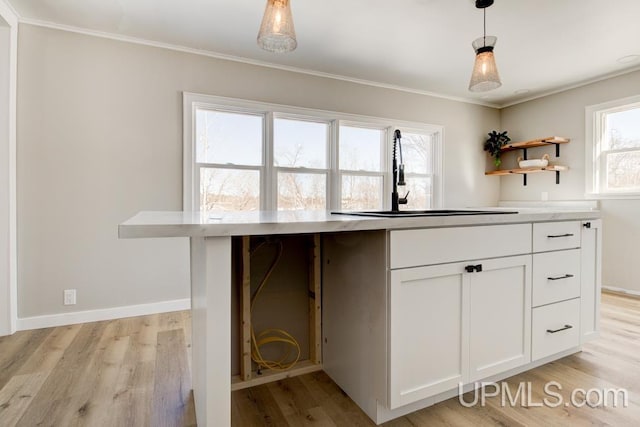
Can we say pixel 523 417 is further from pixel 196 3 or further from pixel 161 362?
pixel 196 3

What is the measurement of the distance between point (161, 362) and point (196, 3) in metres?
2.48

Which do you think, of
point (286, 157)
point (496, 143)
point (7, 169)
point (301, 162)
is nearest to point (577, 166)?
point (496, 143)

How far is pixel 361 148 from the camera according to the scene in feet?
13.5

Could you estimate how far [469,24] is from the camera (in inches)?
111

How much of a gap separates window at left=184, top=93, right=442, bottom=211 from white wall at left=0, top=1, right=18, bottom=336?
48.2 inches

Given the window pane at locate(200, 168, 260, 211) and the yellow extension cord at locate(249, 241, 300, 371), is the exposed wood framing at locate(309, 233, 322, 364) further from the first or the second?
the window pane at locate(200, 168, 260, 211)

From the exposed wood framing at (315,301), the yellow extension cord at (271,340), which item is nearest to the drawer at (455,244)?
the exposed wood framing at (315,301)

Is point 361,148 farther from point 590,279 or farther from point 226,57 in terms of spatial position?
point 590,279

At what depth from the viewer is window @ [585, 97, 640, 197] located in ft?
12.1

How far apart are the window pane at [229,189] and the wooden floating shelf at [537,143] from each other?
138 inches

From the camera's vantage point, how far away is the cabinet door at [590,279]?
6.66ft

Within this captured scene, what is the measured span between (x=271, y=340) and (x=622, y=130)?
174 inches

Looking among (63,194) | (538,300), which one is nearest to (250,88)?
(63,194)

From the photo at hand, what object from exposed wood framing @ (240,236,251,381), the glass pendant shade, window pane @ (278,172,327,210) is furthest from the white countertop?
window pane @ (278,172,327,210)
